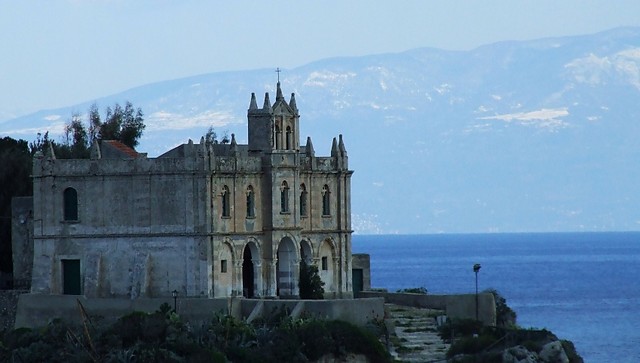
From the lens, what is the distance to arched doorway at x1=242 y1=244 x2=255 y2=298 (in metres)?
71.3

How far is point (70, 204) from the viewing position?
71.1 meters

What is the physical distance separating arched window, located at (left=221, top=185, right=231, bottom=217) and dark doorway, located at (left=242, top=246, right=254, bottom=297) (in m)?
1.93

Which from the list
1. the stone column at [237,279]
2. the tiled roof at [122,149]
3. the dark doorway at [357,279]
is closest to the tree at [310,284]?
the stone column at [237,279]

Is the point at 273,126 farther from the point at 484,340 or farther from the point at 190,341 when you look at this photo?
the point at 484,340

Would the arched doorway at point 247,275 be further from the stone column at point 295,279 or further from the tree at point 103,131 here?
the tree at point 103,131

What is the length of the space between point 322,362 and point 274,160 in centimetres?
892

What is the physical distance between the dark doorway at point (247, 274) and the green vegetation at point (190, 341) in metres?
4.92

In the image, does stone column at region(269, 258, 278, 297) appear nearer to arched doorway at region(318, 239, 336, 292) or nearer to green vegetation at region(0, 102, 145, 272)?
arched doorway at region(318, 239, 336, 292)

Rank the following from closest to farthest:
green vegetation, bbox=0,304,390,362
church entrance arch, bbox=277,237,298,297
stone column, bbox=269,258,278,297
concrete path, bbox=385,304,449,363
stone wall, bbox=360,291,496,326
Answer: green vegetation, bbox=0,304,390,362 < concrete path, bbox=385,304,449,363 < stone wall, bbox=360,291,496,326 < stone column, bbox=269,258,278,297 < church entrance arch, bbox=277,237,298,297

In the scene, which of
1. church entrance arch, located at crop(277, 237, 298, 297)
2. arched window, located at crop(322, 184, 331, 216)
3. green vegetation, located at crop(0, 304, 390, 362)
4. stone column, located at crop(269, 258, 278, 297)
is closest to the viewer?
green vegetation, located at crop(0, 304, 390, 362)

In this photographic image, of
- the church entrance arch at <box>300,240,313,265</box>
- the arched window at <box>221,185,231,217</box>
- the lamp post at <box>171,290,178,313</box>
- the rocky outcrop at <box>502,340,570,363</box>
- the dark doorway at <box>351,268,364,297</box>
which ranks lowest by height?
the rocky outcrop at <box>502,340,570,363</box>

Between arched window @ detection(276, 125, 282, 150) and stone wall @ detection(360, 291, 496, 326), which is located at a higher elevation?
arched window @ detection(276, 125, 282, 150)

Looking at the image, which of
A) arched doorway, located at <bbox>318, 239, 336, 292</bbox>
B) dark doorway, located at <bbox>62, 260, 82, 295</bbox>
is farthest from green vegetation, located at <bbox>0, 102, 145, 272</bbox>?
arched doorway, located at <bbox>318, 239, 336, 292</bbox>

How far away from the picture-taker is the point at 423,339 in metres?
68.0
